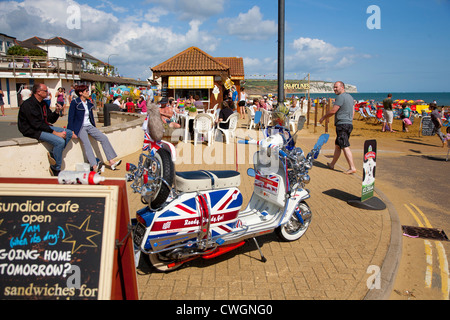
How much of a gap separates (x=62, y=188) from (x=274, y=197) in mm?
2713

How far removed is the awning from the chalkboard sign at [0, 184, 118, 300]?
1612 cm

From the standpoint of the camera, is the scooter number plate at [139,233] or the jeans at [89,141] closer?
the scooter number plate at [139,233]

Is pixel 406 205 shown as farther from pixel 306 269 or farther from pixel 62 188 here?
pixel 62 188

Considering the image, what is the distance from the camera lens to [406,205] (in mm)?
6113

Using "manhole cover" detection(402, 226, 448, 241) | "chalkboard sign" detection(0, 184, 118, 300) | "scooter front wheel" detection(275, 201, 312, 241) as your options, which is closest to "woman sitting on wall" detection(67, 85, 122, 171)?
"scooter front wheel" detection(275, 201, 312, 241)

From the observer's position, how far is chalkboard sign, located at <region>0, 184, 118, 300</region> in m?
2.16

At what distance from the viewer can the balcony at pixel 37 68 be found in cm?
3091

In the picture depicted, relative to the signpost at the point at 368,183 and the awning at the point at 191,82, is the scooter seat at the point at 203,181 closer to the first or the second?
the signpost at the point at 368,183

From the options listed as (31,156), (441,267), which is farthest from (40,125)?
(441,267)

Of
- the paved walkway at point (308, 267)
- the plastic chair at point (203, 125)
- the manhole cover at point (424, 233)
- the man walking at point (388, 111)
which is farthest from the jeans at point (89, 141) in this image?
the man walking at point (388, 111)

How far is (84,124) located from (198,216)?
195 inches

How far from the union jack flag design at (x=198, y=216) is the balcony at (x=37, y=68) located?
110 feet

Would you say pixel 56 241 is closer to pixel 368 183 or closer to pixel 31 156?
pixel 31 156

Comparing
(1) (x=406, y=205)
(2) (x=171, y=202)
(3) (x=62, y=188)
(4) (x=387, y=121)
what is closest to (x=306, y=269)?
(2) (x=171, y=202)
